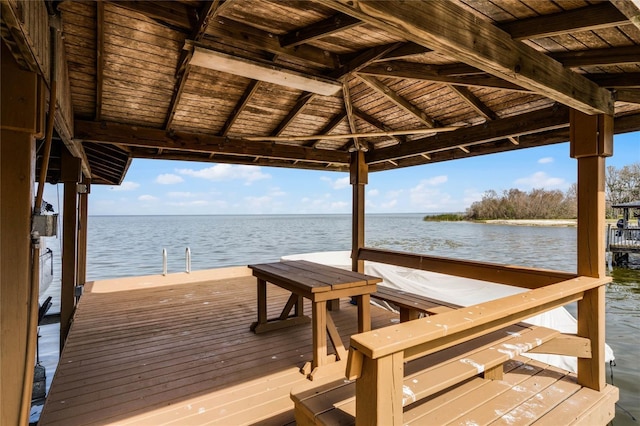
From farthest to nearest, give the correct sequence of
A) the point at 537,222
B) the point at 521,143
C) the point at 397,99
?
the point at 537,222 < the point at 521,143 < the point at 397,99

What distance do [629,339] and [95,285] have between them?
33.8ft

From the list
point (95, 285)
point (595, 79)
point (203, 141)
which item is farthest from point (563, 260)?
point (95, 285)

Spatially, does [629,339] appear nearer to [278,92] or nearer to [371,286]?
[371,286]

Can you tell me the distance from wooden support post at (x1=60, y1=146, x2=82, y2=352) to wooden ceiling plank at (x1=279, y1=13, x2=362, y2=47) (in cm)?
360

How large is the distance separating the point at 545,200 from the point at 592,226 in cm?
3233

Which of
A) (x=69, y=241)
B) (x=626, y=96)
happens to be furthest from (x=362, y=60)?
(x=69, y=241)

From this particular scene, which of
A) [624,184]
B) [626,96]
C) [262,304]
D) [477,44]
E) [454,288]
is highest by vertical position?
[624,184]

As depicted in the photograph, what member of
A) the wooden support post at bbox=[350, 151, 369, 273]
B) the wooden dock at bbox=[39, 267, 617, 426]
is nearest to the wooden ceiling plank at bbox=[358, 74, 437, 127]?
the wooden support post at bbox=[350, 151, 369, 273]

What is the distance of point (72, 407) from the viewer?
2.26m

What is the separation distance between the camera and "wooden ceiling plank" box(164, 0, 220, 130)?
2002 mm

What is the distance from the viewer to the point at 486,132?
3621 millimetres

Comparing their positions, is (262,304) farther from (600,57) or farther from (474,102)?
(600,57)

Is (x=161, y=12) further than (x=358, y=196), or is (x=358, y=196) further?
Answer: (x=358, y=196)

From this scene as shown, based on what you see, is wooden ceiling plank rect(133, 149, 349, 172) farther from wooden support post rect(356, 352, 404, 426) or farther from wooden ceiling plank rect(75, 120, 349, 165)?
wooden support post rect(356, 352, 404, 426)
